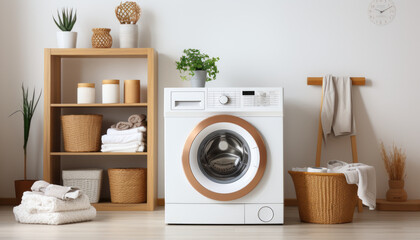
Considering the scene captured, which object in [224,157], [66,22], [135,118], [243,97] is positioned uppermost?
[66,22]

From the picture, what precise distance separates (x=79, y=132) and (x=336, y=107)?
6.04 ft

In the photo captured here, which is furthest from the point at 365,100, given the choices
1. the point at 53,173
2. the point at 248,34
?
the point at 53,173

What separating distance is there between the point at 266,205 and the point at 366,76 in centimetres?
143

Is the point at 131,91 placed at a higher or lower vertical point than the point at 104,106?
higher

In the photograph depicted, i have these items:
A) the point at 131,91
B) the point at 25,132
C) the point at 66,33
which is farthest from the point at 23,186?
the point at 66,33

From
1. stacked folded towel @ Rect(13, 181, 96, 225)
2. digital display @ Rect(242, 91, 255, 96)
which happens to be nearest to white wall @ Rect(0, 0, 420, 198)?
digital display @ Rect(242, 91, 255, 96)

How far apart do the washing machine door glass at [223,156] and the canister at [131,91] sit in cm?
87

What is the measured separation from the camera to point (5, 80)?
4.06 meters

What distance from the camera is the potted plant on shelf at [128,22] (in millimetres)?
3842

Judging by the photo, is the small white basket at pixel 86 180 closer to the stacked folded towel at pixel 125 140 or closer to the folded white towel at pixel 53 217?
the stacked folded towel at pixel 125 140

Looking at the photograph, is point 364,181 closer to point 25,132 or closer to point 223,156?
point 223,156

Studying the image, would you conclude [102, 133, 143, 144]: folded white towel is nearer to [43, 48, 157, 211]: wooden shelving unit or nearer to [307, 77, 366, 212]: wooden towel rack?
[43, 48, 157, 211]: wooden shelving unit

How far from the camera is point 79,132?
3.77 metres

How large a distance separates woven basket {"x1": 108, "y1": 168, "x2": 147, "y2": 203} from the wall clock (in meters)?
2.03
